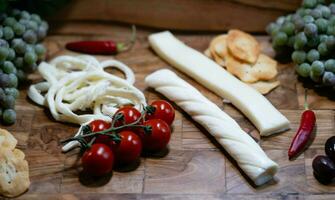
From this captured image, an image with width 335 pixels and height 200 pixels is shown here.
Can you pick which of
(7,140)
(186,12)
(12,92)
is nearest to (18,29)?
(12,92)

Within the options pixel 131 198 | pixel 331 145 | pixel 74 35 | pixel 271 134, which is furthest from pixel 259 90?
pixel 74 35

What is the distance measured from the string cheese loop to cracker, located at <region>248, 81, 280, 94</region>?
0.51 m

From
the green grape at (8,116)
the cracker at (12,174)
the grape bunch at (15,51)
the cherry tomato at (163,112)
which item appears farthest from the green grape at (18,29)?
the cherry tomato at (163,112)

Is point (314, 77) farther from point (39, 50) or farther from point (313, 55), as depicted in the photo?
point (39, 50)

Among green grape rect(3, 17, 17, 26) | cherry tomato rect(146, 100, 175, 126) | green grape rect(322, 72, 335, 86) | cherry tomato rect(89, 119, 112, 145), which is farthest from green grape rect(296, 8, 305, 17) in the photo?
green grape rect(3, 17, 17, 26)

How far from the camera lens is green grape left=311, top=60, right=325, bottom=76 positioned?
236 cm

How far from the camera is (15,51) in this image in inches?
93.7

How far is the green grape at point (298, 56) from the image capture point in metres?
2.45

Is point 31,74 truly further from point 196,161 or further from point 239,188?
point 239,188

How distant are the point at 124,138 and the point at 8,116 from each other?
0.54 meters

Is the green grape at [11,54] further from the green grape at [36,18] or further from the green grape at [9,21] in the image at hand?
the green grape at [36,18]

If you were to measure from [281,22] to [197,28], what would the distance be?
419mm

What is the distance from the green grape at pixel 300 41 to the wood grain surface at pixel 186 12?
0.33 meters

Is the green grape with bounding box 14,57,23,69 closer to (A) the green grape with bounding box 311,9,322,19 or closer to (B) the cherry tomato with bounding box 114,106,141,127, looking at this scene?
(B) the cherry tomato with bounding box 114,106,141,127
